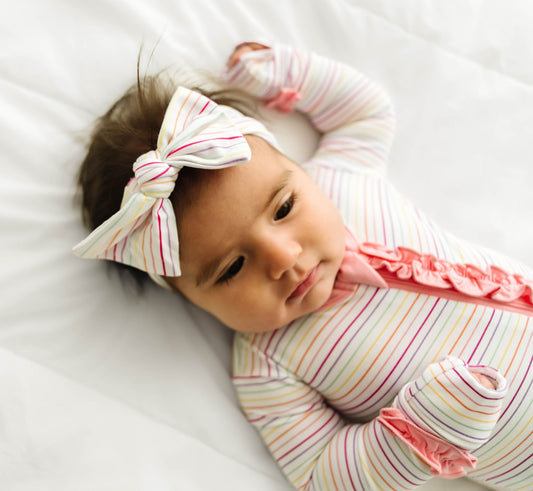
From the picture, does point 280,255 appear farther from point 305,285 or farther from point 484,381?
point 484,381

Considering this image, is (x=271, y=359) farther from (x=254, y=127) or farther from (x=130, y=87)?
(x=130, y=87)

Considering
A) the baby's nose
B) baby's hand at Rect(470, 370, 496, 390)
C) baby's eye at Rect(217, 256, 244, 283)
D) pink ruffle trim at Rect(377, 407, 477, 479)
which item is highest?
baby's hand at Rect(470, 370, 496, 390)

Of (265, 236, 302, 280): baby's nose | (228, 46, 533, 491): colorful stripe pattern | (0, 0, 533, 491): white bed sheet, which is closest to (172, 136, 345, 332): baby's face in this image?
(265, 236, 302, 280): baby's nose

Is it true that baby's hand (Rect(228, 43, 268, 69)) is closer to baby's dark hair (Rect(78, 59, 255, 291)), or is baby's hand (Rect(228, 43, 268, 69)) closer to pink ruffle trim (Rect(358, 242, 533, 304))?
baby's dark hair (Rect(78, 59, 255, 291))

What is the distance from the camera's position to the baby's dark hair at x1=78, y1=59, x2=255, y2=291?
3.28ft

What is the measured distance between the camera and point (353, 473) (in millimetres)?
987

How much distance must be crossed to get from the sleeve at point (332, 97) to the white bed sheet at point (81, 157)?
70mm

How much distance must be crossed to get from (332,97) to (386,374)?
0.65m

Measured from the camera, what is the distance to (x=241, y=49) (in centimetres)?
125

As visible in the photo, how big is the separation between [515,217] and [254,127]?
70cm

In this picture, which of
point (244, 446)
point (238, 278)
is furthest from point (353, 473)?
point (238, 278)

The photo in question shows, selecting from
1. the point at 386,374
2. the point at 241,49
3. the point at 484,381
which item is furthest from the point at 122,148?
the point at 484,381

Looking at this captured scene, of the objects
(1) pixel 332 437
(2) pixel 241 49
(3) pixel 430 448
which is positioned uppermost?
(2) pixel 241 49

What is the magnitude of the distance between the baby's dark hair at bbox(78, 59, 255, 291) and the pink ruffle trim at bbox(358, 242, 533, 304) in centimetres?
39
